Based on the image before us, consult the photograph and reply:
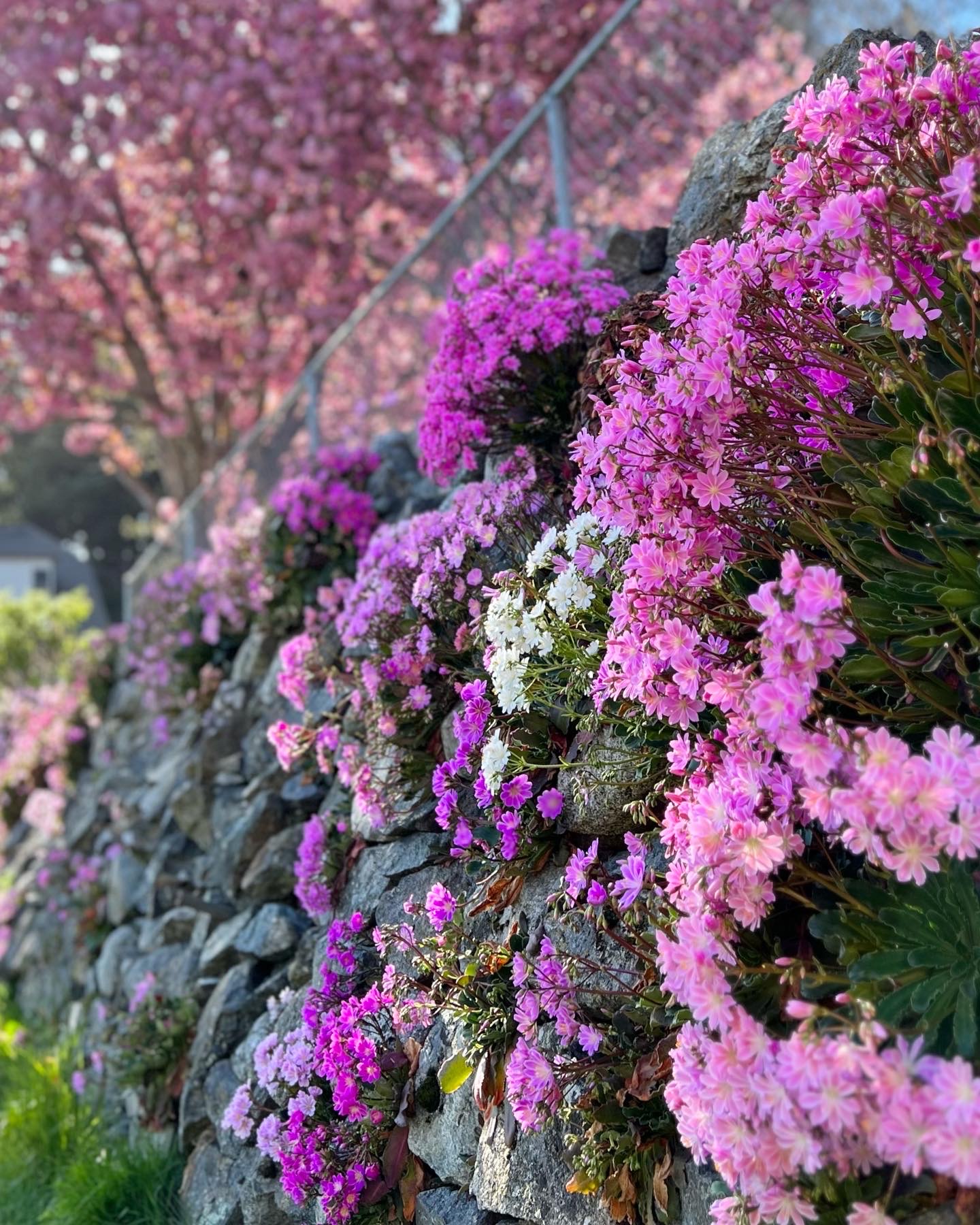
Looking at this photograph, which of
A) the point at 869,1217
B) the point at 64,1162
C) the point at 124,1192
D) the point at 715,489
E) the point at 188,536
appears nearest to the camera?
the point at 869,1217

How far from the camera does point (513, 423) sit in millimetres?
3844

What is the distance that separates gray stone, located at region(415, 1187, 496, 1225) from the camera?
2449mm

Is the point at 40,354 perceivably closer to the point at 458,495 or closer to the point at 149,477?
the point at 458,495

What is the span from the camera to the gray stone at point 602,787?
242 cm

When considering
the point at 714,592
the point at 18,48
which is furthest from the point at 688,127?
the point at 18,48

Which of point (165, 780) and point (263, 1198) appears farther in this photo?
point (165, 780)

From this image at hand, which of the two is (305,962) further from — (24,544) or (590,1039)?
(24,544)

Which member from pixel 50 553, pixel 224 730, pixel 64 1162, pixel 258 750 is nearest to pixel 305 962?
pixel 64 1162

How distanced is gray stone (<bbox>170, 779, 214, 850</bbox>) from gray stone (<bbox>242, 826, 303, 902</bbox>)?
1.00 m

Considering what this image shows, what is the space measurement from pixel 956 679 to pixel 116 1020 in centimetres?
389

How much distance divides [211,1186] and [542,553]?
2.28 m

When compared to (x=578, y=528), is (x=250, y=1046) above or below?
below

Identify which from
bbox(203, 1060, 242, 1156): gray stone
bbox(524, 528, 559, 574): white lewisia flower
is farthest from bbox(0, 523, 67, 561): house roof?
bbox(524, 528, 559, 574): white lewisia flower

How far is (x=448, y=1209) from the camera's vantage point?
2.53 m
